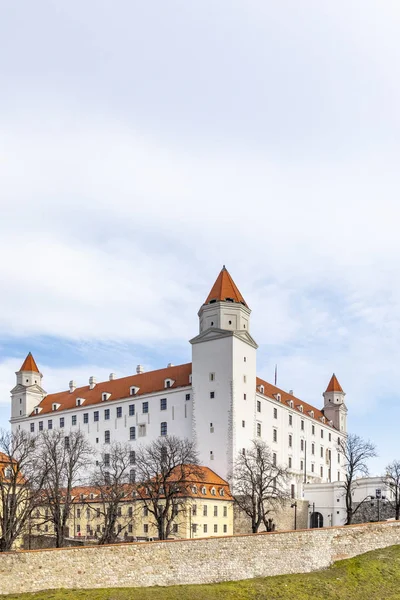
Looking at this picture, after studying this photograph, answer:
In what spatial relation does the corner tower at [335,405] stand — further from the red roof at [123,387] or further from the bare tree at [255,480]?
the bare tree at [255,480]

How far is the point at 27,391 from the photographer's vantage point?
102 metres

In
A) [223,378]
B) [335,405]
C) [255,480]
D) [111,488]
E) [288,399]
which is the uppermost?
[223,378]

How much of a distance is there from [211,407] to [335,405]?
122 feet

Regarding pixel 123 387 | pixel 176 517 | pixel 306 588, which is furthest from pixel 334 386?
pixel 306 588

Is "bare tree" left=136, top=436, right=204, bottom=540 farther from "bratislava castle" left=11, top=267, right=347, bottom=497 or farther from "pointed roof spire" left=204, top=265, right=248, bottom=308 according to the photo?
"pointed roof spire" left=204, top=265, right=248, bottom=308

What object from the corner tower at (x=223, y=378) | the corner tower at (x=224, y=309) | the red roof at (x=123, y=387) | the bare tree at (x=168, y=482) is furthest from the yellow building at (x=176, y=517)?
the corner tower at (x=224, y=309)

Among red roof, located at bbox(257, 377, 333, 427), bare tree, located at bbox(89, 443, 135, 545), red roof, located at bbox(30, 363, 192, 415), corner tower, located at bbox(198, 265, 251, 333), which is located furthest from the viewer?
red roof, located at bbox(257, 377, 333, 427)

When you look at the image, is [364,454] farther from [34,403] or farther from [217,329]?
[34,403]

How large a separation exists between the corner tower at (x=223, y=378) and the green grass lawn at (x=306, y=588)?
102ft

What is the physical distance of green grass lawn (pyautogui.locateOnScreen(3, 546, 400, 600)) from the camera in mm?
35469

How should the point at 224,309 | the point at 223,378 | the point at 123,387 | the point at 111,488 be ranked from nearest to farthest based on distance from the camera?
the point at 111,488, the point at 223,378, the point at 224,309, the point at 123,387

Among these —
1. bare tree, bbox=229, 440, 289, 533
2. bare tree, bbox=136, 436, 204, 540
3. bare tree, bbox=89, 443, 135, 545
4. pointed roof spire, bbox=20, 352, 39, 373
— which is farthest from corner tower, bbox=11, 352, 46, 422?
bare tree, bbox=229, 440, 289, 533

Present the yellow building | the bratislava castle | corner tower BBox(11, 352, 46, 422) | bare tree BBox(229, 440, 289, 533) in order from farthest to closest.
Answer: corner tower BBox(11, 352, 46, 422) < the bratislava castle < bare tree BBox(229, 440, 289, 533) < the yellow building

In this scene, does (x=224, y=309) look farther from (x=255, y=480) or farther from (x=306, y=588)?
(x=306, y=588)
